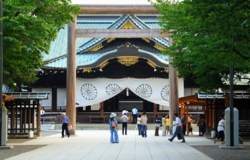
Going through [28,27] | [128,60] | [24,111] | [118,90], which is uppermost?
[128,60]

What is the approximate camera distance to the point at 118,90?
42.3 m

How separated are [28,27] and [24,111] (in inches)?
382

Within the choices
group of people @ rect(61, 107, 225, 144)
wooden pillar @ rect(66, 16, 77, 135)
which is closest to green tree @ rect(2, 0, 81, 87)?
group of people @ rect(61, 107, 225, 144)

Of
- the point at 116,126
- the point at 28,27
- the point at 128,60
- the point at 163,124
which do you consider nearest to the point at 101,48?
the point at 128,60

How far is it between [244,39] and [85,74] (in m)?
29.4

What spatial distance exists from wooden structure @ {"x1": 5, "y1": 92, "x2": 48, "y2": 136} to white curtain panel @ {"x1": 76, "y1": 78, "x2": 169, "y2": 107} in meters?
12.9

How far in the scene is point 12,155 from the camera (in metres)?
16.7

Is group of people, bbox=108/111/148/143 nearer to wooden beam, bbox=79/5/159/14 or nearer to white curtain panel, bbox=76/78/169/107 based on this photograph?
wooden beam, bbox=79/5/159/14

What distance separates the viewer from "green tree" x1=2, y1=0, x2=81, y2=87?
18.9 meters

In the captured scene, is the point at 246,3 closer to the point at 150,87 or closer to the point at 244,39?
the point at 244,39

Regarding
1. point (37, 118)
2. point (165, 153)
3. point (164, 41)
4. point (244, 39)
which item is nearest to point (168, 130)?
point (37, 118)

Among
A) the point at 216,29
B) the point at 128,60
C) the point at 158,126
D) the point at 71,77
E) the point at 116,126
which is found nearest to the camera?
the point at 216,29

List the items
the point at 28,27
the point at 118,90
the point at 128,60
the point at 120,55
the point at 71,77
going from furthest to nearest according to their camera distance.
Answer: the point at 118,90
the point at 128,60
the point at 120,55
the point at 71,77
the point at 28,27

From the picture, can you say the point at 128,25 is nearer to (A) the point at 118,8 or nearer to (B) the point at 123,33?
(B) the point at 123,33
